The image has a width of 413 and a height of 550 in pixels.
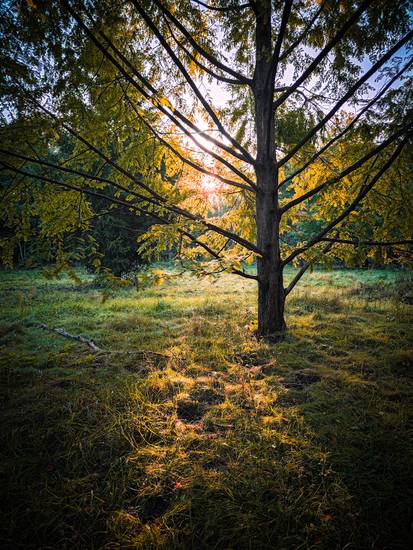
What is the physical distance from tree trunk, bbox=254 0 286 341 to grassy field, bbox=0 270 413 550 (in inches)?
26.4

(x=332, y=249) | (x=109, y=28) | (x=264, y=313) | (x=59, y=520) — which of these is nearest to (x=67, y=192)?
(x=109, y=28)

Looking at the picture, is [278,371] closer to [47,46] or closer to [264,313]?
[264,313]

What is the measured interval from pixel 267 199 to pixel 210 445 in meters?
3.42

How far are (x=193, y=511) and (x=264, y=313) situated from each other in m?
3.22

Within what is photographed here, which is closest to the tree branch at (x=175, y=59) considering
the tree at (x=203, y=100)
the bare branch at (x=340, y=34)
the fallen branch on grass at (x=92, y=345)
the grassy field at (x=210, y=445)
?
the tree at (x=203, y=100)

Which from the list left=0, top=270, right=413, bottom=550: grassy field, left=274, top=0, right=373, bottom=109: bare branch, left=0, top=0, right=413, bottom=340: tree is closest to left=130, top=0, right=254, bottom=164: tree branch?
left=0, top=0, right=413, bottom=340: tree

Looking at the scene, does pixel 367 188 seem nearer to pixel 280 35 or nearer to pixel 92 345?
pixel 280 35

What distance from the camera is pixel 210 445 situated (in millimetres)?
2211

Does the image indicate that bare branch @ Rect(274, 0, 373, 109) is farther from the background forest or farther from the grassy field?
the grassy field

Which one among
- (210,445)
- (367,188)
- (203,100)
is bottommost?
(210,445)

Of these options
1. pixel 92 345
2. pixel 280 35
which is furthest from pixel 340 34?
pixel 92 345

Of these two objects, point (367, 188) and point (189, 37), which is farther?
point (367, 188)

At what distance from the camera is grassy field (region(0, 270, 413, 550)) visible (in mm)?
1547

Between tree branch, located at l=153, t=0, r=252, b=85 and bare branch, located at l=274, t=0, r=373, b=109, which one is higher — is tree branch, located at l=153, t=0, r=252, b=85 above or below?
above
